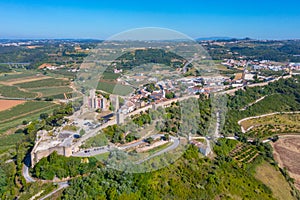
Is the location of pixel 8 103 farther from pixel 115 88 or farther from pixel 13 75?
pixel 13 75

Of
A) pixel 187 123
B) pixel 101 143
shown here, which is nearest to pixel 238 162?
pixel 187 123

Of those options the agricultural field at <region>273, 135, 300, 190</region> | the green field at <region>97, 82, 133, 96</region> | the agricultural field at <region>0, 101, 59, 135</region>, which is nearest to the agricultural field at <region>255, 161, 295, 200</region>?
the agricultural field at <region>273, 135, 300, 190</region>

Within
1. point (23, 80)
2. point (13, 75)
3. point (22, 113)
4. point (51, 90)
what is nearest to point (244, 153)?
point (22, 113)

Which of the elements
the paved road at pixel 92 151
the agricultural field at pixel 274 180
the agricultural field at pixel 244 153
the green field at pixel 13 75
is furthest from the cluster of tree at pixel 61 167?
the green field at pixel 13 75

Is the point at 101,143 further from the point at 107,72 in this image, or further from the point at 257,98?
the point at 107,72

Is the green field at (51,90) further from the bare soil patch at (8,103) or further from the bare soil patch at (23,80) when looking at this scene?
the bare soil patch at (23,80)
